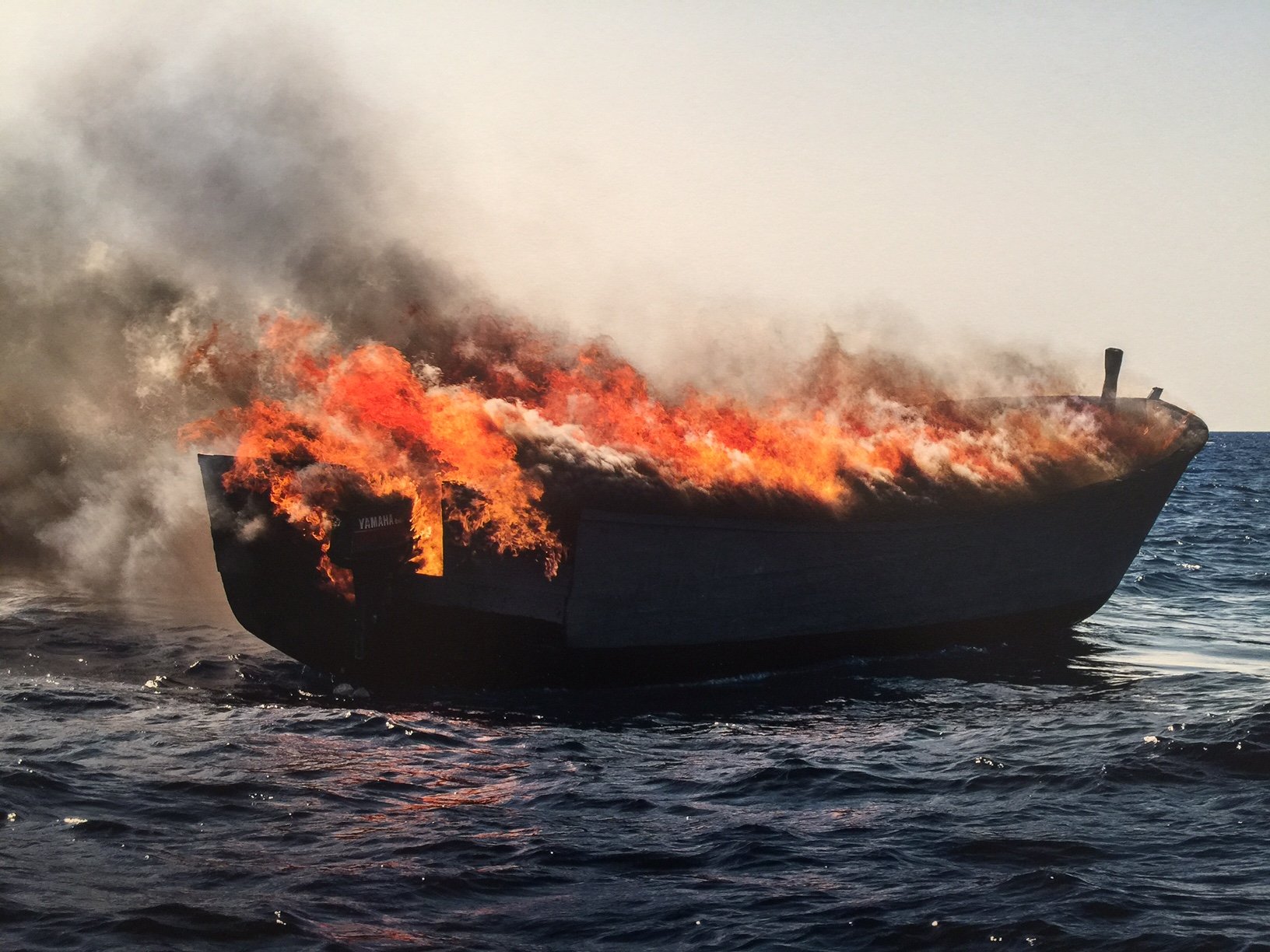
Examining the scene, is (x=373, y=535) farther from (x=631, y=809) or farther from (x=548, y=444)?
(x=631, y=809)

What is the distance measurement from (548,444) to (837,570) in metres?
5.18

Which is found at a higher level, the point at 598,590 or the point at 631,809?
the point at 598,590

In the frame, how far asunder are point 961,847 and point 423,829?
4705mm

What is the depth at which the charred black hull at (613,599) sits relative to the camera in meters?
15.5

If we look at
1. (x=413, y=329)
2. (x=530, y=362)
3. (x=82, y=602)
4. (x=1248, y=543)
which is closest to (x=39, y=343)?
(x=82, y=602)

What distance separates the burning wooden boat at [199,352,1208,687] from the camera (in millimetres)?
15461

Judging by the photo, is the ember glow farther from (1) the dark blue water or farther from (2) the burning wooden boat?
(1) the dark blue water

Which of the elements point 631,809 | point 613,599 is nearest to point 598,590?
point 613,599

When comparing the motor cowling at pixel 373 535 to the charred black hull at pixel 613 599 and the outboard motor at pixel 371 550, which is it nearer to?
the outboard motor at pixel 371 550

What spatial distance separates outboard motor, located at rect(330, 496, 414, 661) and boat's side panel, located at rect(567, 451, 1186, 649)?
2443 mm

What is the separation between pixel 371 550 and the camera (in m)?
15.1

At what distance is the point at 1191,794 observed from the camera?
11.4 metres

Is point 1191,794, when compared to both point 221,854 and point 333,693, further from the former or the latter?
point 333,693

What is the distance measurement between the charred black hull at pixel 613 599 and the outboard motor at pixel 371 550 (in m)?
0.04
